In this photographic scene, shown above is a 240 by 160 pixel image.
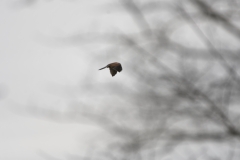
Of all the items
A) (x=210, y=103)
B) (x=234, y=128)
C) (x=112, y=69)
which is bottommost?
(x=112, y=69)

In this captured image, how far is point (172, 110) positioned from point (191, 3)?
0.87 metres

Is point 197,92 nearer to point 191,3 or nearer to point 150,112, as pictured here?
point 150,112

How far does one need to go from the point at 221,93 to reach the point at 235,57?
0.30m

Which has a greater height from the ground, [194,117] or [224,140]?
[194,117]

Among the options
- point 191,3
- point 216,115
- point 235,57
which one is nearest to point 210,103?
point 216,115

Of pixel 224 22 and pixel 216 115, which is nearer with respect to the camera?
pixel 224 22

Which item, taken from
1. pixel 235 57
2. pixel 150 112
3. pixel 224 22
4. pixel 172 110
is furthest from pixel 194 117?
pixel 224 22

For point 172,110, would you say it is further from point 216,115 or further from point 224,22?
point 224,22

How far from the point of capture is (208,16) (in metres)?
2.20

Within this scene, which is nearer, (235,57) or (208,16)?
(208,16)

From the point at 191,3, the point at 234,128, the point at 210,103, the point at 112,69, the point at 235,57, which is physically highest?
the point at 191,3

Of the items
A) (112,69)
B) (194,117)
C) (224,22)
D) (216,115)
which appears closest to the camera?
(112,69)

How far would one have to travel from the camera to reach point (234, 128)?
2.24 metres

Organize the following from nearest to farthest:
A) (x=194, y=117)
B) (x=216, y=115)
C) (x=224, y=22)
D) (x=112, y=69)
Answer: (x=112, y=69) < (x=224, y=22) < (x=216, y=115) < (x=194, y=117)
